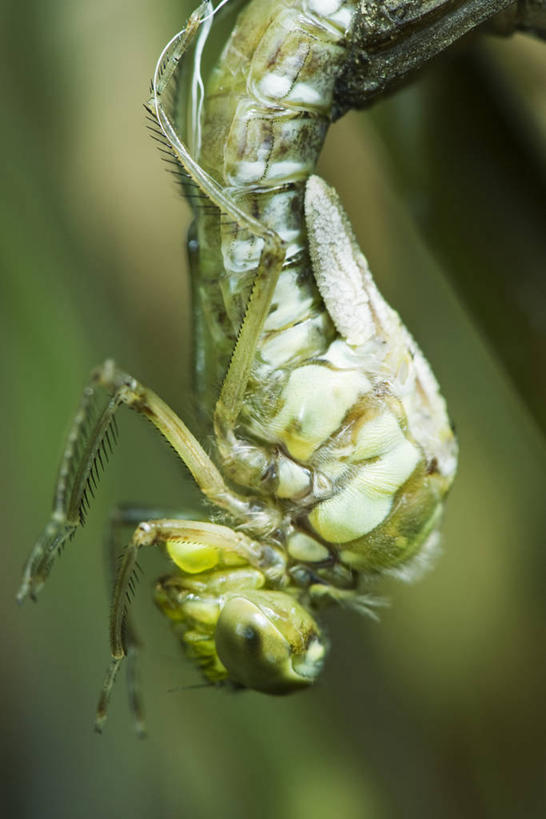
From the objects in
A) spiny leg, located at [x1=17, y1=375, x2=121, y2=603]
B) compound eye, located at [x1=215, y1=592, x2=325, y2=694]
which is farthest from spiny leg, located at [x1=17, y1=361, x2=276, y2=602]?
compound eye, located at [x1=215, y1=592, x2=325, y2=694]

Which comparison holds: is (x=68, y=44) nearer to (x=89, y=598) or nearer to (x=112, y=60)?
(x=112, y=60)

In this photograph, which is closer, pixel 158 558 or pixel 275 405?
pixel 275 405

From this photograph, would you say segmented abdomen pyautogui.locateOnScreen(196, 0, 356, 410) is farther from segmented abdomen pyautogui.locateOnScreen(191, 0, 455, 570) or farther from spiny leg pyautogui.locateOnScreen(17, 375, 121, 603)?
spiny leg pyautogui.locateOnScreen(17, 375, 121, 603)

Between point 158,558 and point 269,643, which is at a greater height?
point 269,643

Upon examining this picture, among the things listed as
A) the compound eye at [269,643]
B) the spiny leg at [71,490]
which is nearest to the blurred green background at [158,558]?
the spiny leg at [71,490]

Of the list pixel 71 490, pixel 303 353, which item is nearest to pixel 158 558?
pixel 71 490

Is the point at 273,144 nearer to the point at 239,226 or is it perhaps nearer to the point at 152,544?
the point at 239,226

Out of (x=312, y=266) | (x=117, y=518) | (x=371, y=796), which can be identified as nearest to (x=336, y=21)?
(x=312, y=266)
